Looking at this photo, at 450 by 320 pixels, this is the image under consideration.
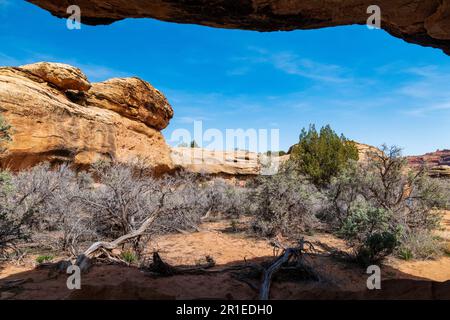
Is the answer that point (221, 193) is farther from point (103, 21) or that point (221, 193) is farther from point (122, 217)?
point (103, 21)

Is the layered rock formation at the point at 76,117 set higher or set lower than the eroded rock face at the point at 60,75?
lower

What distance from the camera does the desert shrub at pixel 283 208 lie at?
8461mm

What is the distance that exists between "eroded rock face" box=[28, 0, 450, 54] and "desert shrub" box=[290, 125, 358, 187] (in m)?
13.9

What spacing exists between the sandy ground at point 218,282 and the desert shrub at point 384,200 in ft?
3.10

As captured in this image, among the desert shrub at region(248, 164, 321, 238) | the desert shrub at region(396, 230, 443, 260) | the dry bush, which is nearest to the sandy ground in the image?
the desert shrub at region(396, 230, 443, 260)

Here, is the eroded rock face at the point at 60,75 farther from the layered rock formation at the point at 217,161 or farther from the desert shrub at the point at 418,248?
the desert shrub at the point at 418,248

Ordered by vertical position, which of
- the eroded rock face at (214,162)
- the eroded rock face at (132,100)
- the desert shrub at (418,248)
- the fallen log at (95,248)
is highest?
the eroded rock face at (132,100)

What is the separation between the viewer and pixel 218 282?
4.63 m

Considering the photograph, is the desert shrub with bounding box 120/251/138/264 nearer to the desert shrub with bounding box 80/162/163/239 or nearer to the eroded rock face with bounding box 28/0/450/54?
the desert shrub with bounding box 80/162/163/239

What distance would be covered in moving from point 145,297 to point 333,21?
4.57 metres

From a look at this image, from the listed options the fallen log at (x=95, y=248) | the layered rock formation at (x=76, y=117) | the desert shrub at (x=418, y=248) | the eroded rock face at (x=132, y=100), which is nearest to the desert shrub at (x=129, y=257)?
the fallen log at (x=95, y=248)

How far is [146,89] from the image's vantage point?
65.7 ft

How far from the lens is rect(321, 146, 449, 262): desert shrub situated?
686 cm

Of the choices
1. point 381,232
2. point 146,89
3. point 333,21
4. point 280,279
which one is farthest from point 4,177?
point 146,89
